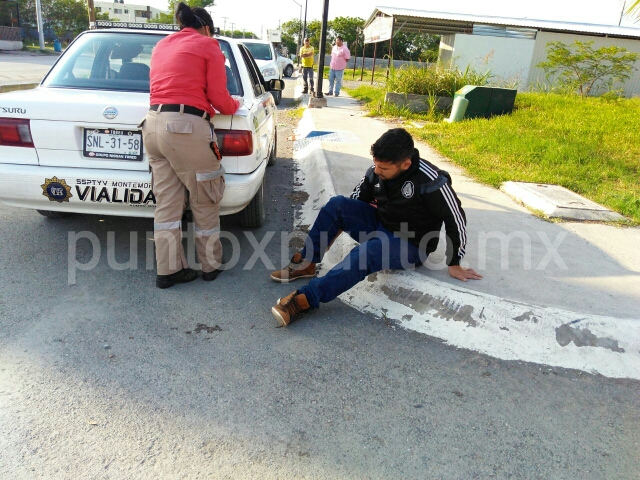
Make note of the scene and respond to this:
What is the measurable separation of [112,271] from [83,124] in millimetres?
1073

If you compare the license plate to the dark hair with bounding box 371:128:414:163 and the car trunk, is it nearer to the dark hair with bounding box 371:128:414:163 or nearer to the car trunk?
the car trunk

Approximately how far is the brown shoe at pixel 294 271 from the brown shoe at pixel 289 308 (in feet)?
1.69

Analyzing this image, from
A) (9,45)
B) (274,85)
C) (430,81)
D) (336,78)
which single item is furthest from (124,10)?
(274,85)

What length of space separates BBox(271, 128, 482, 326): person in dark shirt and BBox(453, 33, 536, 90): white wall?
674 inches

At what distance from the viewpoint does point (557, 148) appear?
7.00m

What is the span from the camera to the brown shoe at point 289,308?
10.1ft

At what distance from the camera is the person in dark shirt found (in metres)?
3.14

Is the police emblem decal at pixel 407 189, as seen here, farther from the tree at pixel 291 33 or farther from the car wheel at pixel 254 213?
the tree at pixel 291 33

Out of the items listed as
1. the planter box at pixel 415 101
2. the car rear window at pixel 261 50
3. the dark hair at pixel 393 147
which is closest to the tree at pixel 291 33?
the car rear window at pixel 261 50

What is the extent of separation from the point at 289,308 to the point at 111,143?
5.57 feet

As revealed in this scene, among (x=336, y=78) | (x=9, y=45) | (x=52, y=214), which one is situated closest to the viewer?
(x=52, y=214)

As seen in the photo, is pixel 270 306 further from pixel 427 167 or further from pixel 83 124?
pixel 83 124

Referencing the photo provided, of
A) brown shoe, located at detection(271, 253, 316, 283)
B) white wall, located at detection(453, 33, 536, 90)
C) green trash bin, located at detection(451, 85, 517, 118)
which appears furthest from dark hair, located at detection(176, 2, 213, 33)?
white wall, located at detection(453, 33, 536, 90)

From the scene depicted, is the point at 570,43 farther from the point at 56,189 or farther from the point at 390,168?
the point at 56,189
